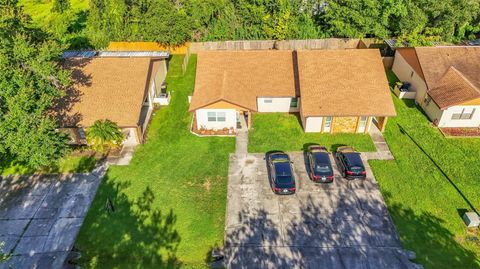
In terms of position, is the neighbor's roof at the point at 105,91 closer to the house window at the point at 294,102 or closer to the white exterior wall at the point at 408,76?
the house window at the point at 294,102

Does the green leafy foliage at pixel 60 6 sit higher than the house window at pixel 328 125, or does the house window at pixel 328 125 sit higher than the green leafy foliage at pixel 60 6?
the green leafy foliage at pixel 60 6

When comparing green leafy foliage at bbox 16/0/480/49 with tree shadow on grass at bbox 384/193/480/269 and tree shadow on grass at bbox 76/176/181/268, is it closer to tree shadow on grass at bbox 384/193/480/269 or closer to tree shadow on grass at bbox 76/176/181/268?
tree shadow on grass at bbox 384/193/480/269

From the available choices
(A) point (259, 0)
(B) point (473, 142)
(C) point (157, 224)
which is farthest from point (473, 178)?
(A) point (259, 0)

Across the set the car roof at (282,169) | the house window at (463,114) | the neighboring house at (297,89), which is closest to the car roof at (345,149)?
the neighboring house at (297,89)

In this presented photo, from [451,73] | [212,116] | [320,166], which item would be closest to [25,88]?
[212,116]

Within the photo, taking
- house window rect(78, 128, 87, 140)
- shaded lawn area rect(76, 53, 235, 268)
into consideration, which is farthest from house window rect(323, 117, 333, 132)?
house window rect(78, 128, 87, 140)

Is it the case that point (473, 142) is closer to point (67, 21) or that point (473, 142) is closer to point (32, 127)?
point (32, 127)
